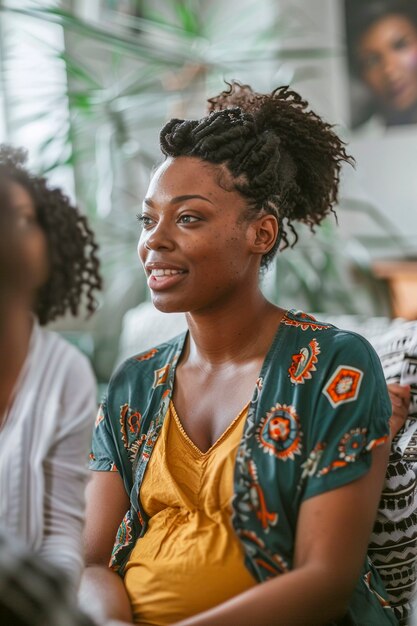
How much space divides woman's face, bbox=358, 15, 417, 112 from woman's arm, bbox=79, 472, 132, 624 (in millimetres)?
2317

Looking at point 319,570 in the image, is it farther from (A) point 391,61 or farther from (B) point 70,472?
(A) point 391,61

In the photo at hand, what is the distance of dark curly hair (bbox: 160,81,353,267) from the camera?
4.28 ft

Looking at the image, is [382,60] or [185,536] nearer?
[185,536]

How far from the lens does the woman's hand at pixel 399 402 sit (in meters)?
1.53

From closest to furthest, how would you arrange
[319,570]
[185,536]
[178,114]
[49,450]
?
[49,450] < [319,570] < [185,536] < [178,114]

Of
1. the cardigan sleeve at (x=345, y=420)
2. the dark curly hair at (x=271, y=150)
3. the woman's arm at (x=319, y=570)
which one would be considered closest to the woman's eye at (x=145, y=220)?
the dark curly hair at (x=271, y=150)

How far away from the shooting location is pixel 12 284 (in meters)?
0.92

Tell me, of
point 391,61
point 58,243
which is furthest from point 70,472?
point 391,61

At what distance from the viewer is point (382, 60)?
3293mm

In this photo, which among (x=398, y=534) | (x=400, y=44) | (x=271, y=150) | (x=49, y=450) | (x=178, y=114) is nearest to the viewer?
(x=49, y=450)

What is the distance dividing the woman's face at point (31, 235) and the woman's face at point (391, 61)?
2564mm

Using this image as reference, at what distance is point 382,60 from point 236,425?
7.85 ft

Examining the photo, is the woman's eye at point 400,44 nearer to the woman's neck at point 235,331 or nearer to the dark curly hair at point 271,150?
the dark curly hair at point 271,150

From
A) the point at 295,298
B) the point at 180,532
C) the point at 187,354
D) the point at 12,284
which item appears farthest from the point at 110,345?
the point at 12,284
